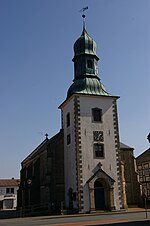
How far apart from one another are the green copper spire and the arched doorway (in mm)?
10431

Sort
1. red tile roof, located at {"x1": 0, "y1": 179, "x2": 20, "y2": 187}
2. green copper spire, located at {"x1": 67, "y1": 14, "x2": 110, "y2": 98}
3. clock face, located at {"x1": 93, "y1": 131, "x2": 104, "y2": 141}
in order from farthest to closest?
red tile roof, located at {"x1": 0, "y1": 179, "x2": 20, "y2": 187}
green copper spire, located at {"x1": 67, "y1": 14, "x2": 110, "y2": 98}
clock face, located at {"x1": 93, "y1": 131, "x2": 104, "y2": 141}

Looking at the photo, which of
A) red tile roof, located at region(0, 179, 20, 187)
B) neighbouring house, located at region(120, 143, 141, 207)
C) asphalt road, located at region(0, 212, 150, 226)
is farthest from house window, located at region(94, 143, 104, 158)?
red tile roof, located at region(0, 179, 20, 187)

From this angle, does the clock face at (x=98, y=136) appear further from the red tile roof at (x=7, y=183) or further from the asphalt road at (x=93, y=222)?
the red tile roof at (x=7, y=183)

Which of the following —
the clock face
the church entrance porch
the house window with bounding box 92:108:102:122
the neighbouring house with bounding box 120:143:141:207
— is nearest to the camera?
the church entrance porch

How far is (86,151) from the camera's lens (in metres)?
34.2

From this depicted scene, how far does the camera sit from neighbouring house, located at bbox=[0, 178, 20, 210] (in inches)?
2751

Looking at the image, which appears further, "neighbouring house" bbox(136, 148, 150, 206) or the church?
"neighbouring house" bbox(136, 148, 150, 206)

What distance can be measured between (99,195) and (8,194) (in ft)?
144

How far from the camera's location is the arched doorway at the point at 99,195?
33312 mm

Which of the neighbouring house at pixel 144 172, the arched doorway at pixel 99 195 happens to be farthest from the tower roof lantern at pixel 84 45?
the neighbouring house at pixel 144 172

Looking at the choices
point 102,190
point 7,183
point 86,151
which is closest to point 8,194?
point 7,183

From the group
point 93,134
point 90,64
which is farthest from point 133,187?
point 90,64

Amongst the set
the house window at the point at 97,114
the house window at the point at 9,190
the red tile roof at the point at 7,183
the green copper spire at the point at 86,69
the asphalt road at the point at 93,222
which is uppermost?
the green copper spire at the point at 86,69

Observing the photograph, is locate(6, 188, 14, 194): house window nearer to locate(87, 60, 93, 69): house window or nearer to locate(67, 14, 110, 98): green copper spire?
locate(67, 14, 110, 98): green copper spire
